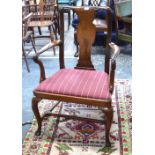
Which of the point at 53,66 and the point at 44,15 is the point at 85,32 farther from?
the point at 44,15

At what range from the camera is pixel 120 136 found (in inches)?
85.0

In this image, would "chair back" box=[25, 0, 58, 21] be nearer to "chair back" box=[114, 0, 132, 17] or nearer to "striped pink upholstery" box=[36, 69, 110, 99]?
"chair back" box=[114, 0, 132, 17]

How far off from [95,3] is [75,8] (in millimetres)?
2575

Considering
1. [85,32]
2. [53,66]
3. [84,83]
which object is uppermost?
[85,32]

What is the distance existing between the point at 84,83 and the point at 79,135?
0.46 m

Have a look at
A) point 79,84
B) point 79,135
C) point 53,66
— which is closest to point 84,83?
point 79,84

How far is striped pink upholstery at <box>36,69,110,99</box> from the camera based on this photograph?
192 centimetres

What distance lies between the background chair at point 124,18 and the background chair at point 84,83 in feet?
5.57

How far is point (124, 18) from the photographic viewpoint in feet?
12.6

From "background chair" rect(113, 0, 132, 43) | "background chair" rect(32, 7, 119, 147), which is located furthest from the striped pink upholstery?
"background chair" rect(113, 0, 132, 43)

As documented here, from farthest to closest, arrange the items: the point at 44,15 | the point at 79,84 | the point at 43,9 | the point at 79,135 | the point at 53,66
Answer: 1. the point at 43,9
2. the point at 44,15
3. the point at 53,66
4. the point at 79,135
5. the point at 79,84

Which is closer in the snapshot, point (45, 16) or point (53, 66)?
point (53, 66)
